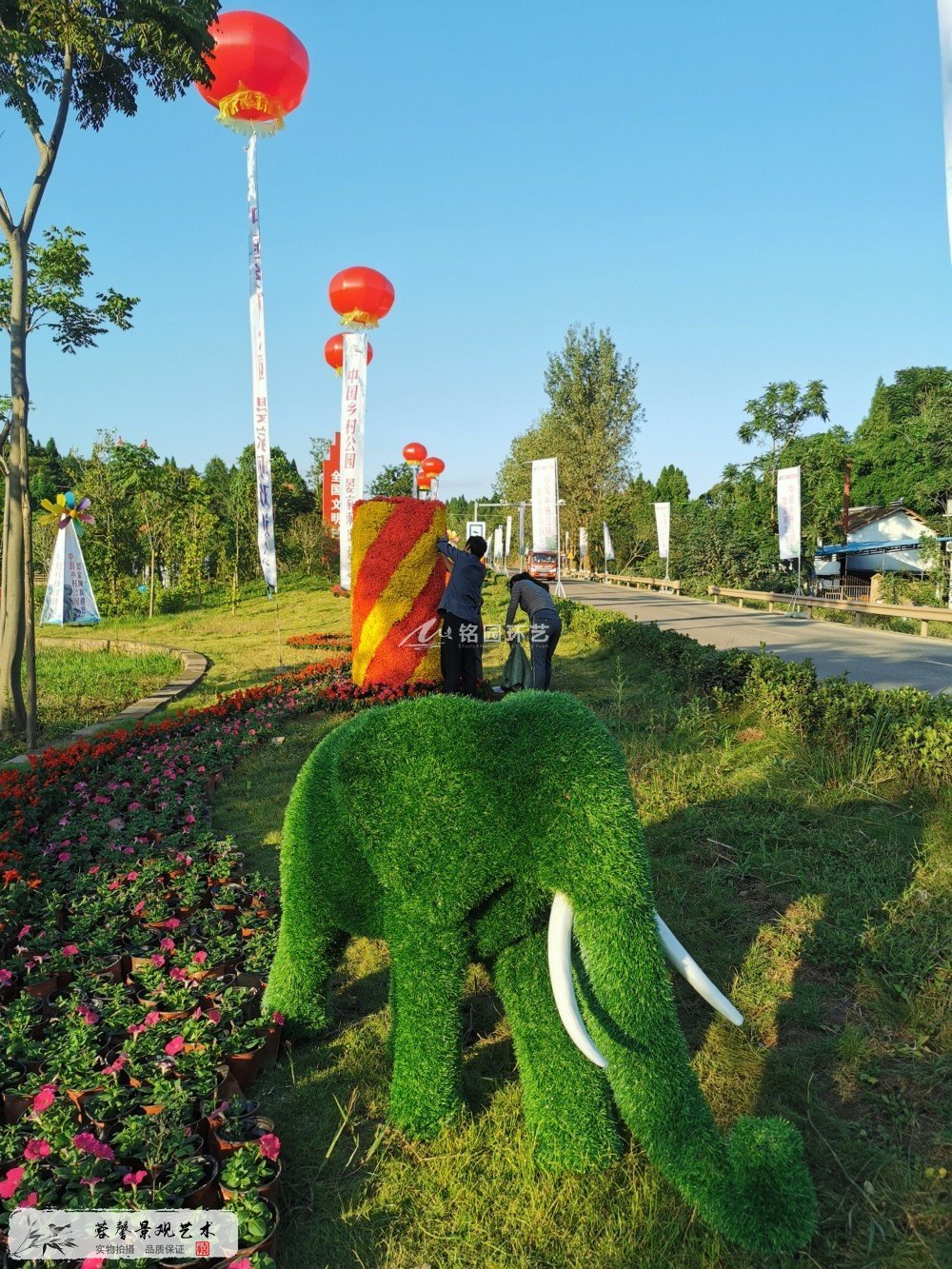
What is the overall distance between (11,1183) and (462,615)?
585 centimetres

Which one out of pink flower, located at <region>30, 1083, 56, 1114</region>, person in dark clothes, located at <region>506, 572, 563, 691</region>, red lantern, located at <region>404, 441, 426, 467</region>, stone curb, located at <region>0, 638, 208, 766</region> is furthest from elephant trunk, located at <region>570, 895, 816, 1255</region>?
red lantern, located at <region>404, 441, 426, 467</region>

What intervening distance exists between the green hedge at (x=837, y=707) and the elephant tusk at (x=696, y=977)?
3.75 meters

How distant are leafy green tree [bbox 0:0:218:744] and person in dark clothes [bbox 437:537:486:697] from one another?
3.73 meters

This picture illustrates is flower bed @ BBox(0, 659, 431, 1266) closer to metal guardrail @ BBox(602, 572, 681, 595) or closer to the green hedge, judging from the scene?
the green hedge

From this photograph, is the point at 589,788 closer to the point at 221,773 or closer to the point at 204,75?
the point at 221,773

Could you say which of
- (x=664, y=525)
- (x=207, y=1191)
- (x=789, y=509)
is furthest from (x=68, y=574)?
(x=664, y=525)

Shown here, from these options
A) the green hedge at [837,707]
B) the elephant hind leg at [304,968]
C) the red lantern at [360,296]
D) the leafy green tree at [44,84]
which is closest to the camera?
the elephant hind leg at [304,968]

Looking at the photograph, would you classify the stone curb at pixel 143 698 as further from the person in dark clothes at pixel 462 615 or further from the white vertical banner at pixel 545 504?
the white vertical banner at pixel 545 504

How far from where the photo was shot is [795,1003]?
3164mm

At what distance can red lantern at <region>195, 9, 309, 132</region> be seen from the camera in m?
7.95

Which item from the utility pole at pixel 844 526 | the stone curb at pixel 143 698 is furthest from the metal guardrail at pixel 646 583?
the stone curb at pixel 143 698

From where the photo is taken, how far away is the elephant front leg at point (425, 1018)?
2258mm

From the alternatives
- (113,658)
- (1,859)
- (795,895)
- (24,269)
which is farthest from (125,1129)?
(113,658)

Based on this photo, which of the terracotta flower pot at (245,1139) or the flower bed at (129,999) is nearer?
the flower bed at (129,999)
